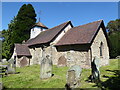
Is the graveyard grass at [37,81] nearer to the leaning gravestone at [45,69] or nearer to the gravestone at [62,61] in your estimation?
the leaning gravestone at [45,69]

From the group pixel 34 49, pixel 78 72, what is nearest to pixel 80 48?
pixel 78 72

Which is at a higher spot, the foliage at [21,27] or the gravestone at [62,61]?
the foliage at [21,27]

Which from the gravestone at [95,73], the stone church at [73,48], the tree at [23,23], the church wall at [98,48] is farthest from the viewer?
the tree at [23,23]

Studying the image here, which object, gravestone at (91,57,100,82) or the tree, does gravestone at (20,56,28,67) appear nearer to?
the tree

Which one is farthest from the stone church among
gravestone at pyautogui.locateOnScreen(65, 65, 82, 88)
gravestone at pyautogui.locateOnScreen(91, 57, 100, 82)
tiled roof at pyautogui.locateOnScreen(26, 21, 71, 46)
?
gravestone at pyautogui.locateOnScreen(65, 65, 82, 88)

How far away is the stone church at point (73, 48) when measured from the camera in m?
14.6

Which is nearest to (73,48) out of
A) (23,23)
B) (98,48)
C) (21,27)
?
(98,48)

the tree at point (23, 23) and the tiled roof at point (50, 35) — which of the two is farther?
the tree at point (23, 23)

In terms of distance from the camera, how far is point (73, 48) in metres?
15.8

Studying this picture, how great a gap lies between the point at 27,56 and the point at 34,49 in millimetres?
1957

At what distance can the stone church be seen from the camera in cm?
1462

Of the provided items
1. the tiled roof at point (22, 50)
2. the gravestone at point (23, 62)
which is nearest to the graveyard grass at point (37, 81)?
the gravestone at point (23, 62)

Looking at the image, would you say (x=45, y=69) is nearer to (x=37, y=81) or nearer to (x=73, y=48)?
(x=37, y=81)

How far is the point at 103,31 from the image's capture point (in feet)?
55.4
